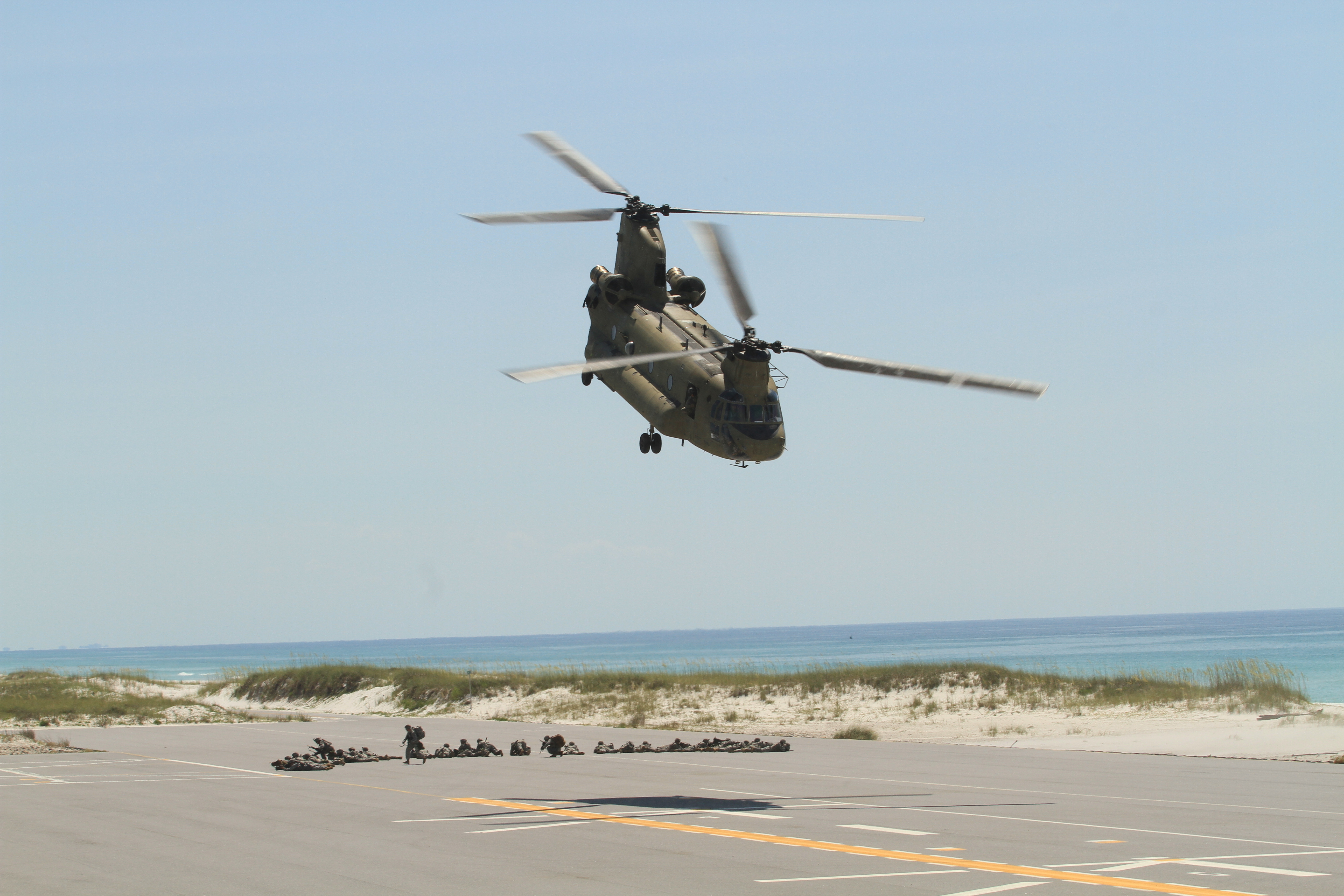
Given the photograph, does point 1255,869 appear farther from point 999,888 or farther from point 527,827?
point 527,827

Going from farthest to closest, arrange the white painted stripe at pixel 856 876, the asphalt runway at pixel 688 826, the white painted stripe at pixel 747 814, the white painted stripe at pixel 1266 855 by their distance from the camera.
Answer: the white painted stripe at pixel 747 814 < the white painted stripe at pixel 1266 855 < the asphalt runway at pixel 688 826 < the white painted stripe at pixel 856 876

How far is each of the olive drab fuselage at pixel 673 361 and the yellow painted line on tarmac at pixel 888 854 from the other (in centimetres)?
642

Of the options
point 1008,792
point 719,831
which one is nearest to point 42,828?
point 719,831

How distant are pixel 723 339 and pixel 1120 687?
27.1m

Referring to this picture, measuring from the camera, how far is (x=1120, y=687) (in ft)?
139

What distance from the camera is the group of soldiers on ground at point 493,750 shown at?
27.9m

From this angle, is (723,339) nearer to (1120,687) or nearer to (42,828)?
(42,828)

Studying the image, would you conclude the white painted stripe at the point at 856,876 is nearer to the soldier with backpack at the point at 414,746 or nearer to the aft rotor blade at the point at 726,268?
the aft rotor blade at the point at 726,268

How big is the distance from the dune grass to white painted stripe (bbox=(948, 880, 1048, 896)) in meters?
28.4

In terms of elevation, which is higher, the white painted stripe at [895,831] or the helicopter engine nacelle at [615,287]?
the helicopter engine nacelle at [615,287]

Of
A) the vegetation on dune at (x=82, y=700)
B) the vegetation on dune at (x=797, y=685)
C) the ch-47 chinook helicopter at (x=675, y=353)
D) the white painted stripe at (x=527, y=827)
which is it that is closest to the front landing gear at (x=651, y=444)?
the ch-47 chinook helicopter at (x=675, y=353)

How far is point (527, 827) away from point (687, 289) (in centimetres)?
1431

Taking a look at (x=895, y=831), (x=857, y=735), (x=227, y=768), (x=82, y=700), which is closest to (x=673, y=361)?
(x=895, y=831)

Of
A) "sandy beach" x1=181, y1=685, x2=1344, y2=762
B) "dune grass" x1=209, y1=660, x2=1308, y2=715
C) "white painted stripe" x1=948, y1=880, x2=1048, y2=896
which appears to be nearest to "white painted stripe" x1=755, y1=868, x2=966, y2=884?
"white painted stripe" x1=948, y1=880, x2=1048, y2=896
